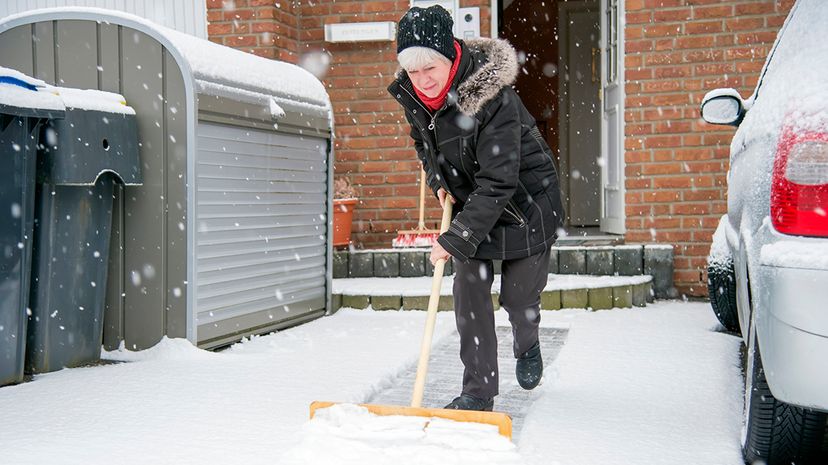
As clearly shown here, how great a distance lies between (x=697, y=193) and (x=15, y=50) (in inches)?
173

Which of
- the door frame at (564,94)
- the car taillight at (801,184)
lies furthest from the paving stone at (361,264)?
the car taillight at (801,184)

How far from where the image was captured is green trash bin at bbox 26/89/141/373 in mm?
3508

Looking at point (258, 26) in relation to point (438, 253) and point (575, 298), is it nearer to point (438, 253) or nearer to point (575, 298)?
point (575, 298)

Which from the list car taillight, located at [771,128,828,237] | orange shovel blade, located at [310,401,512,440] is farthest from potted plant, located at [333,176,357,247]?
car taillight, located at [771,128,828,237]

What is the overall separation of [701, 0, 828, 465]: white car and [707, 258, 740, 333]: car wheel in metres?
1.88

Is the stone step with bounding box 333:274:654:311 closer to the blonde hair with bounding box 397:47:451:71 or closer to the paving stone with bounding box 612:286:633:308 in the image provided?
the paving stone with bounding box 612:286:633:308

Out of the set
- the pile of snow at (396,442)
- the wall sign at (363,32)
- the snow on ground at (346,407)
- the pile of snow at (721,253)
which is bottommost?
the snow on ground at (346,407)

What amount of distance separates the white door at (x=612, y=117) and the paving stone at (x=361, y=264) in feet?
6.13

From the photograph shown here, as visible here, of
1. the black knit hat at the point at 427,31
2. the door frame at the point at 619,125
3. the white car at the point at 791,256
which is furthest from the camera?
the door frame at the point at 619,125

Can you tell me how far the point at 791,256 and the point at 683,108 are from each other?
4130mm

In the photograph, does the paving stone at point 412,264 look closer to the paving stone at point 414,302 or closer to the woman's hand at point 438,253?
the paving stone at point 414,302

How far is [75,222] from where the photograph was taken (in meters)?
3.64

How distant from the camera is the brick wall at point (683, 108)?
5758 mm

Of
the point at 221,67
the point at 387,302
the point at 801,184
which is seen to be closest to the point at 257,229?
the point at 221,67
